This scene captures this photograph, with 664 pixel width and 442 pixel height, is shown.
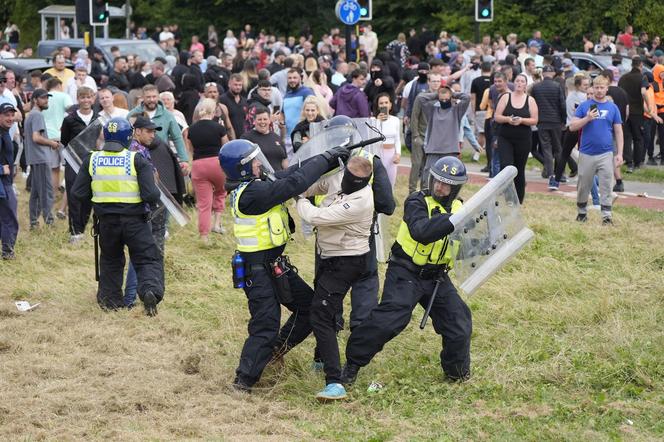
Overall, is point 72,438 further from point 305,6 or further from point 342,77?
point 305,6

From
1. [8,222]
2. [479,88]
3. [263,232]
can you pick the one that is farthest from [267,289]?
[479,88]

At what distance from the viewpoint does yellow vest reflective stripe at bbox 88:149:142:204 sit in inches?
373

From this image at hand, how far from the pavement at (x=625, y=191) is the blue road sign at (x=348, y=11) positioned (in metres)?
3.27

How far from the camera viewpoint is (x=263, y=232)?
755cm

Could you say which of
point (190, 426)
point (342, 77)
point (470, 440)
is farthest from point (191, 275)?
point (342, 77)

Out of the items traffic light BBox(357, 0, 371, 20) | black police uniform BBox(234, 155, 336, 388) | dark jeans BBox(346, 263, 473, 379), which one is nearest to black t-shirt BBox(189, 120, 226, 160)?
black police uniform BBox(234, 155, 336, 388)

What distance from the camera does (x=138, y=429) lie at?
23.0ft

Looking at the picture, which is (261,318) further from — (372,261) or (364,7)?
(364,7)

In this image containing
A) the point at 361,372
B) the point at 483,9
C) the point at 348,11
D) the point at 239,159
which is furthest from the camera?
the point at 483,9

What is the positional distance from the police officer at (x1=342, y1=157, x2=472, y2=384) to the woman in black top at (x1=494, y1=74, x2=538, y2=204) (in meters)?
6.52

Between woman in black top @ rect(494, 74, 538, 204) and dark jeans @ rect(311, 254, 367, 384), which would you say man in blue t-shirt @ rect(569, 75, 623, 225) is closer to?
woman in black top @ rect(494, 74, 538, 204)

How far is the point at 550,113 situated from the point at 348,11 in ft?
18.3

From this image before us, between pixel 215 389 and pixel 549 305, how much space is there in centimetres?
328

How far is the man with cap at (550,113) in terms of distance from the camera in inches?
643
